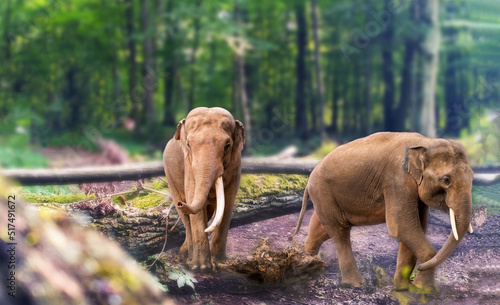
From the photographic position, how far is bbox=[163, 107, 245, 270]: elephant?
3.36 meters

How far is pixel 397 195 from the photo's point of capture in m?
3.31

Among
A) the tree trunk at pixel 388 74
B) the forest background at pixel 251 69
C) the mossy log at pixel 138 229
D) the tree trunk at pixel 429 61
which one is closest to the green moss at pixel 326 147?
the forest background at pixel 251 69

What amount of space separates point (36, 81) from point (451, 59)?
23.4 ft

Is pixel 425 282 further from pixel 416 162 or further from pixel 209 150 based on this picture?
pixel 209 150

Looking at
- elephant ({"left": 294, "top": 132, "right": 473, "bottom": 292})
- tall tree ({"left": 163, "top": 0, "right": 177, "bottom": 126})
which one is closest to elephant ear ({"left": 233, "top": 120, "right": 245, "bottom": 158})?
elephant ({"left": 294, "top": 132, "right": 473, "bottom": 292})

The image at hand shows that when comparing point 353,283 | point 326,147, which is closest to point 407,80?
point 326,147

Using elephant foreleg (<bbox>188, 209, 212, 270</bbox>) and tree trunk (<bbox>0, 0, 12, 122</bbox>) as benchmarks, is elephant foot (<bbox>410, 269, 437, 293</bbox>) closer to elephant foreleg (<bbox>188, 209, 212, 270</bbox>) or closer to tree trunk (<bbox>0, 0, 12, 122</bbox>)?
elephant foreleg (<bbox>188, 209, 212, 270</bbox>)

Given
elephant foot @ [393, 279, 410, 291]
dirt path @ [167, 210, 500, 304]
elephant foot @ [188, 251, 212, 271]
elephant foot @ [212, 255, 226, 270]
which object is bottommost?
dirt path @ [167, 210, 500, 304]

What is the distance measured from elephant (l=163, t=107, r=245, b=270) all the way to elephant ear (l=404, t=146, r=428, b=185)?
44.9 inches

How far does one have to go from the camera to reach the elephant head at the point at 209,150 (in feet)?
10.9

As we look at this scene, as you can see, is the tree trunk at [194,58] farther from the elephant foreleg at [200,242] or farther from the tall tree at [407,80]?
the elephant foreleg at [200,242]

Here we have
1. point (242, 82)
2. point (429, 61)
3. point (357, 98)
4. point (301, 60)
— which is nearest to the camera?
point (242, 82)

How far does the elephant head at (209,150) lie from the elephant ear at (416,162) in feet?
3.75

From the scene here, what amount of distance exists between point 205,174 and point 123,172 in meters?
1.44
